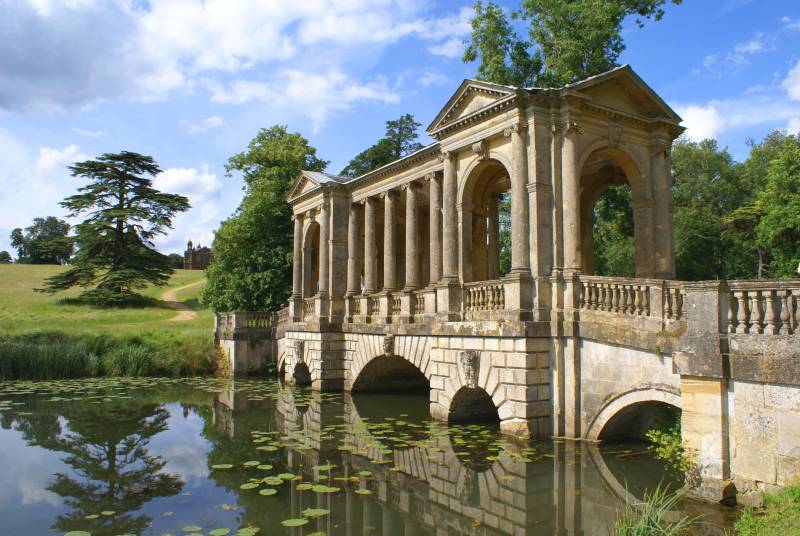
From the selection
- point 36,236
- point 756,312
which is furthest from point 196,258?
point 756,312

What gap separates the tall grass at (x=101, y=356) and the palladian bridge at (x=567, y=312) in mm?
8695

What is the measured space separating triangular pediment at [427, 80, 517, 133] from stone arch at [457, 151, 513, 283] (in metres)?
1.20

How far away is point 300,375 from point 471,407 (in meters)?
10.0

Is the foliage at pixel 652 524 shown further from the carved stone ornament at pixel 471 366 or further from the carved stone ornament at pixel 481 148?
the carved stone ornament at pixel 481 148

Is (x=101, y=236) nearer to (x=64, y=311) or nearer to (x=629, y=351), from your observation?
(x=64, y=311)

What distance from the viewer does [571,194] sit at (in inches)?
513

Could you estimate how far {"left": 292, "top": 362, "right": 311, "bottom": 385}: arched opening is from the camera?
76.1 feet

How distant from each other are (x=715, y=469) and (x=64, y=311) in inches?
1429

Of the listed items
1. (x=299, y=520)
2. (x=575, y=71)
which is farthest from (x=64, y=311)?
(x=299, y=520)

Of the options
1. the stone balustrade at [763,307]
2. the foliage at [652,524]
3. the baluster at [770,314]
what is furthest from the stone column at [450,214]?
the foliage at [652,524]

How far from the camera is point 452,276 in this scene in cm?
1520

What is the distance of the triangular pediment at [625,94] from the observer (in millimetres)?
13445

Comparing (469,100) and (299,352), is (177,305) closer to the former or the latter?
(299,352)

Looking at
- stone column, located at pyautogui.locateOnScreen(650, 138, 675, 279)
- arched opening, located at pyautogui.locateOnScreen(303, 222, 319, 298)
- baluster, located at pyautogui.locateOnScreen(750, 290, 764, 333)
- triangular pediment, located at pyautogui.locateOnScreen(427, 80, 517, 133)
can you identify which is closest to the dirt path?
arched opening, located at pyautogui.locateOnScreen(303, 222, 319, 298)
